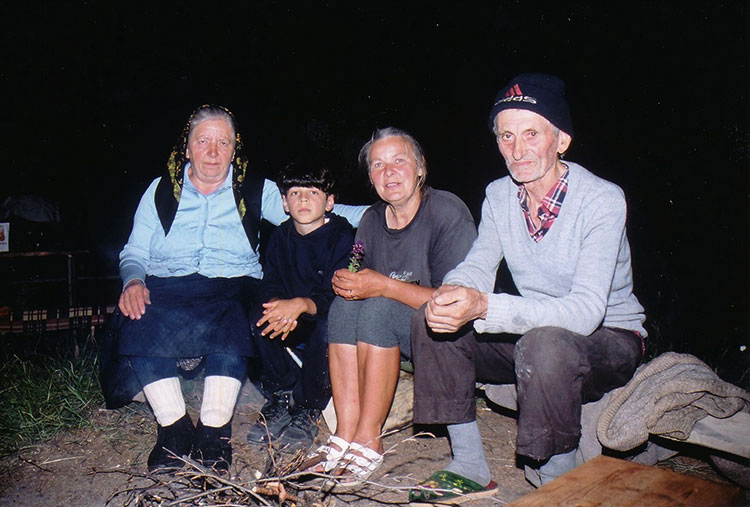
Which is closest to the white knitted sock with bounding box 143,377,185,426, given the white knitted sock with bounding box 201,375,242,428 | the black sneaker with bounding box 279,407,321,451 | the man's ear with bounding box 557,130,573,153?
the white knitted sock with bounding box 201,375,242,428

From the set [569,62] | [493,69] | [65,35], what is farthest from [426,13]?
[65,35]

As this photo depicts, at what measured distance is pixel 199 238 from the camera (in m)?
3.17

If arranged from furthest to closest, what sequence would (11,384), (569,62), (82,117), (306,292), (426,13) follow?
(82,117) → (426,13) → (569,62) → (11,384) → (306,292)

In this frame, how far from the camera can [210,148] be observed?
3.14m

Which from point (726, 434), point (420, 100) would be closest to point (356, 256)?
point (726, 434)

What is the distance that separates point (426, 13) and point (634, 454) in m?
5.43

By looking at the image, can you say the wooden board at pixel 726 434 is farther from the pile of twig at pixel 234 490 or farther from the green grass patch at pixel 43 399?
the green grass patch at pixel 43 399

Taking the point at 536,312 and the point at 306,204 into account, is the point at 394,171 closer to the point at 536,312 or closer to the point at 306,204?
the point at 306,204

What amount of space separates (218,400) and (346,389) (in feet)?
2.33

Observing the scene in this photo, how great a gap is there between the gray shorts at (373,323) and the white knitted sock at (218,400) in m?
0.65

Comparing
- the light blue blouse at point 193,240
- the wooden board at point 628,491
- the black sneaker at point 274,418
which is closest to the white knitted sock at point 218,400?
the black sneaker at point 274,418

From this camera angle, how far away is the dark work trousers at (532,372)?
73.4 inches

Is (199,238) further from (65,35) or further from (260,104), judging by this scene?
(65,35)

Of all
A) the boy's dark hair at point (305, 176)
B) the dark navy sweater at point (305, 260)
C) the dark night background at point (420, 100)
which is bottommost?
the dark navy sweater at point (305, 260)
